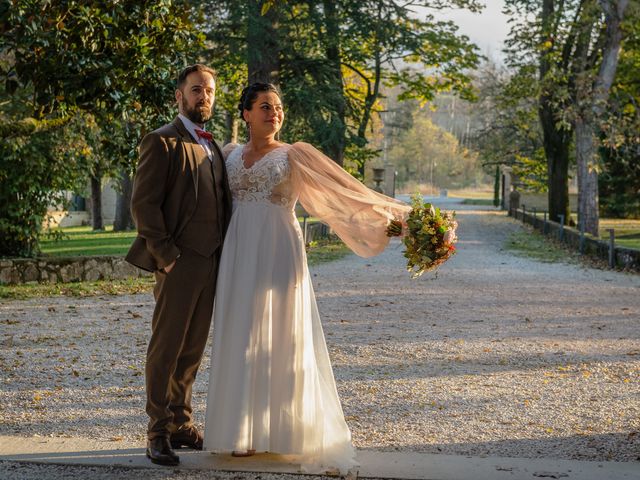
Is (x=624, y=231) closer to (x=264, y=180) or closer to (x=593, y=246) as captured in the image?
(x=593, y=246)

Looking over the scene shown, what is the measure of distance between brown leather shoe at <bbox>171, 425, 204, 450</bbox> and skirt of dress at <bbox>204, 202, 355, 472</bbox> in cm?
25

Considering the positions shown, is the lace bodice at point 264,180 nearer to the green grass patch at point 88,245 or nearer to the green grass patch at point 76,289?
the green grass patch at point 76,289

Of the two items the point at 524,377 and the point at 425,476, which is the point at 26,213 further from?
the point at 425,476

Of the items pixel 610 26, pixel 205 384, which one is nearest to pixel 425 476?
pixel 205 384

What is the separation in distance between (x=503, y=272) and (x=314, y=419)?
14.3 m

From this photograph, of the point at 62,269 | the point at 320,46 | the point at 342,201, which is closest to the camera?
the point at 342,201

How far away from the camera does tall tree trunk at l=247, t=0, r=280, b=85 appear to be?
77.9 feet

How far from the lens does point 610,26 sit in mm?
27250

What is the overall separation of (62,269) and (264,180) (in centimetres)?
1133

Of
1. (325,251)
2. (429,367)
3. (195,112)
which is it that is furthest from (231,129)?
(195,112)

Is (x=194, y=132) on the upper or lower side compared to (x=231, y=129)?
lower

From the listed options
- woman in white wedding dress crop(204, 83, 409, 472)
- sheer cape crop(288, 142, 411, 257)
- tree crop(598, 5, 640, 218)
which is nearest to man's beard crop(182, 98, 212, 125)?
woman in white wedding dress crop(204, 83, 409, 472)

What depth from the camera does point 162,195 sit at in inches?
205

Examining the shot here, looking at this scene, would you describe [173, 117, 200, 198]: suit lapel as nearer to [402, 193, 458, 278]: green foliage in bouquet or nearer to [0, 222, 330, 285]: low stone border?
[402, 193, 458, 278]: green foliage in bouquet
